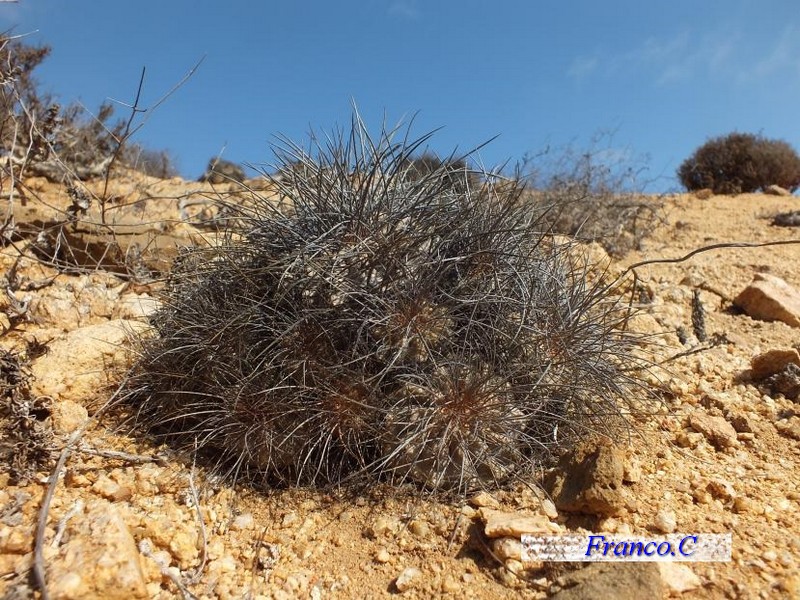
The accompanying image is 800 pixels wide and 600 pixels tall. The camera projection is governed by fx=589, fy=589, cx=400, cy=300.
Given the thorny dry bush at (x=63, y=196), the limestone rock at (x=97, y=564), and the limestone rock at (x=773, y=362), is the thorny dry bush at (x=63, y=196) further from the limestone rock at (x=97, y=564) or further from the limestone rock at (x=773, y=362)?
the limestone rock at (x=773, y=362)

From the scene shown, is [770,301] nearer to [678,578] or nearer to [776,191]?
[678,578]

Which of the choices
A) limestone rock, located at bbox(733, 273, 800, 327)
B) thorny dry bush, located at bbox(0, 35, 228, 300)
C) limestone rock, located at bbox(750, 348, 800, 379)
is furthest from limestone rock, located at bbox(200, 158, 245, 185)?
limestone rock, located at bbox(733, 273, 800, 327)

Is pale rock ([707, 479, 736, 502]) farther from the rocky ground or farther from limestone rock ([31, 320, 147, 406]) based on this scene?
limestone rock ([31, 320, 147, 406])

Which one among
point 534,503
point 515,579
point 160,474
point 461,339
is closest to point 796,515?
point 534,503

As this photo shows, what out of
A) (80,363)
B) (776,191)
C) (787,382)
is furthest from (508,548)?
(776,191)

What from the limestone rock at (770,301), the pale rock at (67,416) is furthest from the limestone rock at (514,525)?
the limestone rock at (770,301)
